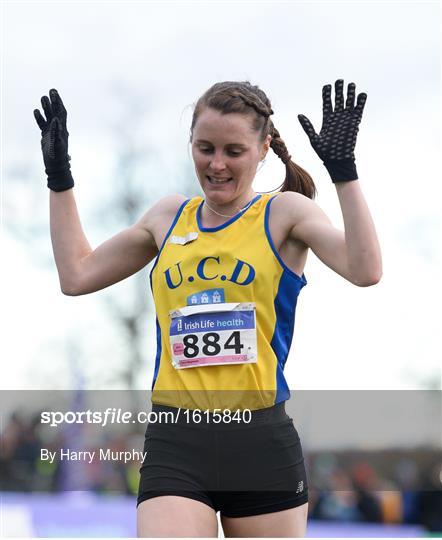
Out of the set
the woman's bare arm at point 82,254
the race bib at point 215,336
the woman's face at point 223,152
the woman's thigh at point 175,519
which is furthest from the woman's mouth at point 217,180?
the woman's thigh at point 175,519

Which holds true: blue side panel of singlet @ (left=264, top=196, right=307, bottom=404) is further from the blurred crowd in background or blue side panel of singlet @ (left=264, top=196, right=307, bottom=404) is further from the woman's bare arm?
the blurred crowd in background

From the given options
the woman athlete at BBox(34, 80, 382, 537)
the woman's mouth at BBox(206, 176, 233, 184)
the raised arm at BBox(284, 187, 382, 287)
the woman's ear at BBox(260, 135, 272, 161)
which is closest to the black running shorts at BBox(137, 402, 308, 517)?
the woman athlete at BBox(34, 80, 382, 537)

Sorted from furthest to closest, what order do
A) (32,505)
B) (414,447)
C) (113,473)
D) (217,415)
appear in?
1. (414,447)
2. (113,473)
3. (32,505)
4. (217,415)

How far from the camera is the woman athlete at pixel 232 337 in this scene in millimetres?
3367

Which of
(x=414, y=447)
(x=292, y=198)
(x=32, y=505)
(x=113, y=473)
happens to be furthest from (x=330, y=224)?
(x=414, y=447)

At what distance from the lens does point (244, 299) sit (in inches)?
136

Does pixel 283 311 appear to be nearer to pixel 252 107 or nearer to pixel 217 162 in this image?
pixel 217 162

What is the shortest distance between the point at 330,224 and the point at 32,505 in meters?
6.55

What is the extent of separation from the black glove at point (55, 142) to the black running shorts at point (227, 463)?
3.37ft

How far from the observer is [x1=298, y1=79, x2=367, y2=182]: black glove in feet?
10.5

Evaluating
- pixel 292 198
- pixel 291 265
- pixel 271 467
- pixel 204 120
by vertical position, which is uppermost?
pixel 204 120

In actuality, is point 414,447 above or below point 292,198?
below

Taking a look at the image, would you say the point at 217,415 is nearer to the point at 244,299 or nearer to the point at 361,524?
the point at 244,299

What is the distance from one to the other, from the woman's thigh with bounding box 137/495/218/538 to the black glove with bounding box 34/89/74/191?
1330mm
